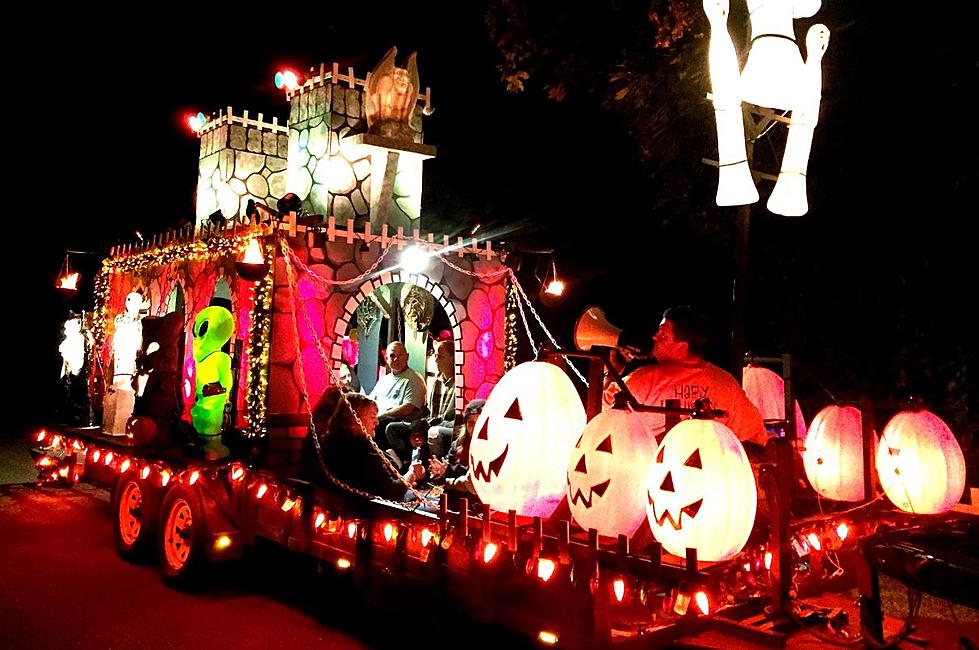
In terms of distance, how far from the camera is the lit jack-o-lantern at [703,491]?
10.9 ft

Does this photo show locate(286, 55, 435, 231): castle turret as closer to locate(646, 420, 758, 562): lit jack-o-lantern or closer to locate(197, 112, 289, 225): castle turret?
→ locate(197, 112, 289, 225): castle turret

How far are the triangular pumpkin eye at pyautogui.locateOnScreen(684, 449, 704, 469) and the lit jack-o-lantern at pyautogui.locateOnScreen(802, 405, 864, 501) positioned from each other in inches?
91.6

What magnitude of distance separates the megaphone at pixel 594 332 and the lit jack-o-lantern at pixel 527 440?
3.47 feet

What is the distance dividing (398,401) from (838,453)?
17.3 feet

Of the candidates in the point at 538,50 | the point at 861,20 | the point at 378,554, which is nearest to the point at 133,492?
the point at 378,554

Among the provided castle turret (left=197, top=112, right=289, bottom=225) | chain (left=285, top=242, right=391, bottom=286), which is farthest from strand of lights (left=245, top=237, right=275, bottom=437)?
castle turret (left=197, top=112, right=289, bottom=225)

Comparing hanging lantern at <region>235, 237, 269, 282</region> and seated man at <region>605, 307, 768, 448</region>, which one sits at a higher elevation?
hanging lantern at <region>235, 237, 269, 282</region>

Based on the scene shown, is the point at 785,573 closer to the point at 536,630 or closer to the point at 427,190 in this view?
the point at 536,630

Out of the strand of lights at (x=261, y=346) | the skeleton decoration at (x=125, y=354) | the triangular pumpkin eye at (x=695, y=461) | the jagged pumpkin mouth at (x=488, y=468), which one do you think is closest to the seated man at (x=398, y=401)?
the strand of lights at (x=261, y=346)

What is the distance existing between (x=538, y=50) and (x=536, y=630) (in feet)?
19.6

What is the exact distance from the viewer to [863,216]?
25.4 feet

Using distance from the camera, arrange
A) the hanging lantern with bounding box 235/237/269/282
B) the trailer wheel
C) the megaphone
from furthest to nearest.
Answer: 1. the hanging lantern with bounding box 235/237/269/282
2. the trailer wheel
3. the megaphone

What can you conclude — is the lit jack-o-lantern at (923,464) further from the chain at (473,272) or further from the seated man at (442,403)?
the chain at (473,272)

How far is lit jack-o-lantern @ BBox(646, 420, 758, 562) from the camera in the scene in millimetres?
3334
